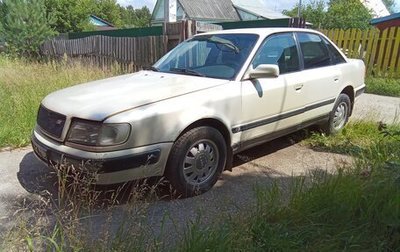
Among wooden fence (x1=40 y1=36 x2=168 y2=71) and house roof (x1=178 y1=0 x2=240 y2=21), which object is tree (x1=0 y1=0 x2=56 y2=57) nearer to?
wooden fence (x1=40 y1=36 x2=168 y2=71)

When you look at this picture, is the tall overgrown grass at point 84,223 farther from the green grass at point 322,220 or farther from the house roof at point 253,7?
the house roof at point 253,7

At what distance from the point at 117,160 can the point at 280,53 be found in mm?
2508

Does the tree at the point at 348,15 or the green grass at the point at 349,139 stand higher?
the tree at the point at 348,15

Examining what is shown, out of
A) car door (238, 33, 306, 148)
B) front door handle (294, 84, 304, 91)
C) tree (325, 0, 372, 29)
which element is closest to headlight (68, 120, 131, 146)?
car door (238, 33, 306, 148)

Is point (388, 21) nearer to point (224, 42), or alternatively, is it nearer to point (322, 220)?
point (224, 42)

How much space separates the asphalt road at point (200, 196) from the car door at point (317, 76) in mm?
629

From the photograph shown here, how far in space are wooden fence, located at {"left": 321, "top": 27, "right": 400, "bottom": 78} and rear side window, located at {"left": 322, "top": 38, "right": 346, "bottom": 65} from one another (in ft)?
20.7

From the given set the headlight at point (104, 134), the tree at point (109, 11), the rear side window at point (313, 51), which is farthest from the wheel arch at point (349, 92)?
the tree at point (109, 11)

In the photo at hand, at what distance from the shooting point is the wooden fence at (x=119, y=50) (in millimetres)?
9128

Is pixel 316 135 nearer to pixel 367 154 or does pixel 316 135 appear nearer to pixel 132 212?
pixel 367 154

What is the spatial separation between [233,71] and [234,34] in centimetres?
78

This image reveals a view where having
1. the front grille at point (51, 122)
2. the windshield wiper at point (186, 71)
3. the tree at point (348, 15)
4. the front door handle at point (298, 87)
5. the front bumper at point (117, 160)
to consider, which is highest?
the tree at point (348, 15)

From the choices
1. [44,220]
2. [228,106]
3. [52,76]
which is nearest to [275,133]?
[228,106]

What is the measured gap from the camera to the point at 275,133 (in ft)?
13.8
